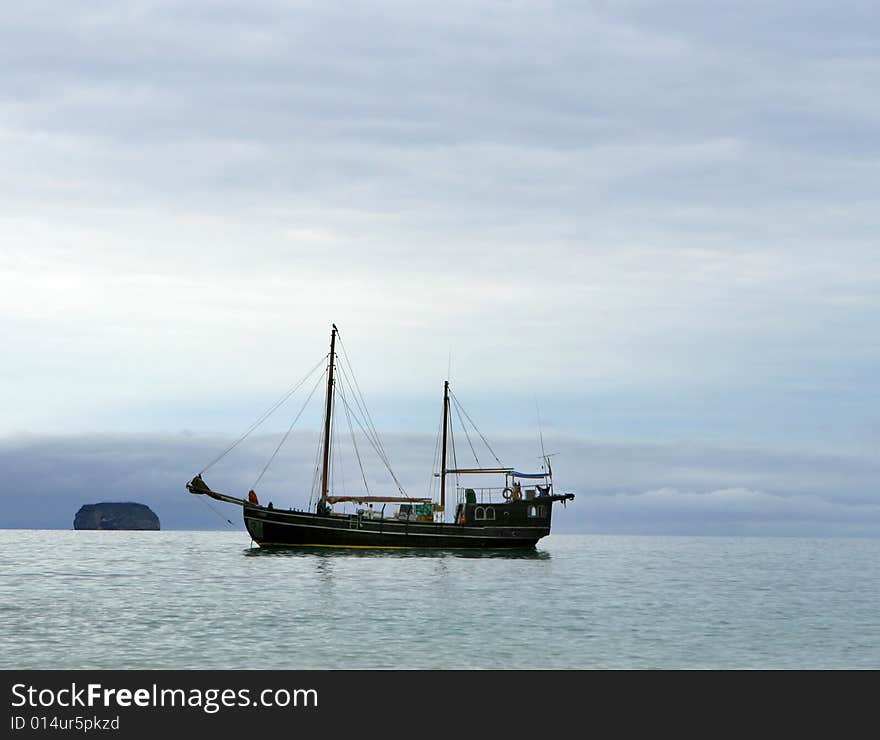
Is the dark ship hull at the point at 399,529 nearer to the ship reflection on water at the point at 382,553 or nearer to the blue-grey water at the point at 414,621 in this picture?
the ship reflection on water at the point at 382,553

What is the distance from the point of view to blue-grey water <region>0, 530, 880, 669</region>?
114ft

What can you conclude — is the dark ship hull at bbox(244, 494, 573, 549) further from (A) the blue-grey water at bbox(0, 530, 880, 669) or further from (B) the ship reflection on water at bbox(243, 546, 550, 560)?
(A) the blue-grey water at bbox(0, 530, 880, 669)

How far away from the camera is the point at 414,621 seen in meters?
44.8

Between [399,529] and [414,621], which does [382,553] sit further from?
[414,621]

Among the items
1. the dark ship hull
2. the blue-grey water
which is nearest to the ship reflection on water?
the dark ship hull

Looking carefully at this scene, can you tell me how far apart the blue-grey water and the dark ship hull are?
47.4 feet

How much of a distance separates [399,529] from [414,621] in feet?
170

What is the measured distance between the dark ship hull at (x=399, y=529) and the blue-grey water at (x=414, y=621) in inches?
569

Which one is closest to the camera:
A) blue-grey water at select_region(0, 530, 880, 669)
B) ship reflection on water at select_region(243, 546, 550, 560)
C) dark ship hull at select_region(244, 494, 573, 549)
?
blue-grey water at select_region(0, 530, 880, 669)

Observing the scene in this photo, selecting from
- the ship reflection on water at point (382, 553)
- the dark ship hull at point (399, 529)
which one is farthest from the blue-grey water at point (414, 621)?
the ship reflection on water at point (382, 553)
